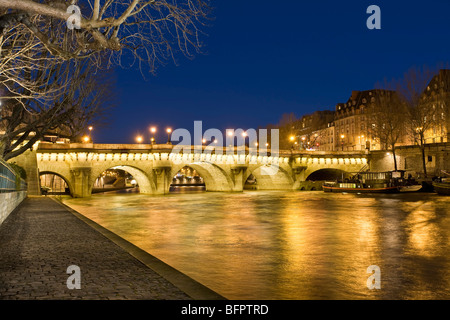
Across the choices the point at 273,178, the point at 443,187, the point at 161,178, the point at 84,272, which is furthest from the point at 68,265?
the point at 273,178

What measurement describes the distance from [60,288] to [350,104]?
4148 inches

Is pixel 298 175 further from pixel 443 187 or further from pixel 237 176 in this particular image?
pixel 443 187

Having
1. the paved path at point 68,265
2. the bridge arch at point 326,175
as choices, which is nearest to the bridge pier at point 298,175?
the bridge arch at point 326,175

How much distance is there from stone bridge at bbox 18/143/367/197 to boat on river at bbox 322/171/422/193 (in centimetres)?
1121

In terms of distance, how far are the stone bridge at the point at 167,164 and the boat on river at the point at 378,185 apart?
1121cm

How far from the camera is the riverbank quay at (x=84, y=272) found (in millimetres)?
6980

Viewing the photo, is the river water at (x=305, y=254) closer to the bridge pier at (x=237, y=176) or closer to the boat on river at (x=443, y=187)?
the boat on river at (x=443, y=187)

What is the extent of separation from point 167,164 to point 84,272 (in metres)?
51.1

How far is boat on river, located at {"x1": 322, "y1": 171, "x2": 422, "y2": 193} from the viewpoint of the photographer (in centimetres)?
5494

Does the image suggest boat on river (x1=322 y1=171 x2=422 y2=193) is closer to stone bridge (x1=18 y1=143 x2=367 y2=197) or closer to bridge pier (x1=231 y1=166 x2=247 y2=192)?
stone bridge (x1=18 y1=143 x2=367 y2=197)

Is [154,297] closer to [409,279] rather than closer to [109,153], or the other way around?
[409,279]

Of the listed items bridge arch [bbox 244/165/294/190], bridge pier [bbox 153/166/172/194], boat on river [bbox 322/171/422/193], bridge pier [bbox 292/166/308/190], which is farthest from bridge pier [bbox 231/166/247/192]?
boat on river [bbox 322/171/422/193]

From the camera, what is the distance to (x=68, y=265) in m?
9.23
